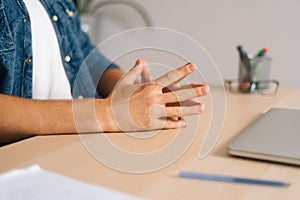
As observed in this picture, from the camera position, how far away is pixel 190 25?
234 centimetres

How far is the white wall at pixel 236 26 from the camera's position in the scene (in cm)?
212

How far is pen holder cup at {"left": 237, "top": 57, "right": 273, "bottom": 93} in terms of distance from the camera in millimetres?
1209

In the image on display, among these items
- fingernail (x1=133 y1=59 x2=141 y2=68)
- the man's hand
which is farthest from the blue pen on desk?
fingernail (x1=133 y1=59 x2=141 y2=68)

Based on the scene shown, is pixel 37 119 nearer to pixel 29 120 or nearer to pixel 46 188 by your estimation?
pixel 29 120

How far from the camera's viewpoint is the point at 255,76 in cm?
124

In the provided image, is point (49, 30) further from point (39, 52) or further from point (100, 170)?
point (100, 170)

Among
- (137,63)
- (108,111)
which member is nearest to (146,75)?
(137,63)

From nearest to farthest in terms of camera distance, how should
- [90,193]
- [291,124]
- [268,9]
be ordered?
[90,193] → [291,124] → [268,9]

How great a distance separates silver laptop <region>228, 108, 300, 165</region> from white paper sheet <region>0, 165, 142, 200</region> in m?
0.23

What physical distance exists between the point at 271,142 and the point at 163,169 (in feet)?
0.61

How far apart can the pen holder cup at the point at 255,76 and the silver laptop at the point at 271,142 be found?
0.38 m

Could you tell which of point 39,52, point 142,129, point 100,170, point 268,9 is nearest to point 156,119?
point 142,129

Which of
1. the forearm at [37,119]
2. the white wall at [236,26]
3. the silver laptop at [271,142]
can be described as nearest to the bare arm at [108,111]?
the forearm at [37,119]

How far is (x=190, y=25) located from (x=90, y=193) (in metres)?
1.90
